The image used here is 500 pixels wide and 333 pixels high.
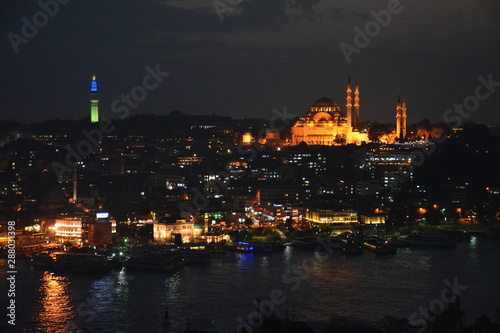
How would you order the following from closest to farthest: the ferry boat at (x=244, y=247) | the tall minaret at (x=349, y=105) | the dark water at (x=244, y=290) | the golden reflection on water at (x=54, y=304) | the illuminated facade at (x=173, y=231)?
the golden reflection on water at (x=54, y=304) → the dark water at (x=244, y=290) → the ferry boat at (x=244, y=247) → the illuminated facade at (x=173, y=231) → the tall minaret at (x=349, y=105)

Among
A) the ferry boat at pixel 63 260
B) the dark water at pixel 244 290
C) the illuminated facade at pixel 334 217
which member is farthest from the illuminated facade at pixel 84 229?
the illuminated facade at pixel 334 217

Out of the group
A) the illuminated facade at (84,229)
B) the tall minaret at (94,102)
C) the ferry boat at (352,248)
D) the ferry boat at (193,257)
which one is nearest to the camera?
the ferry boat at (193,257)

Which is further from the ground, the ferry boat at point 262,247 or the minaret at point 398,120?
the minaret at point 398,120

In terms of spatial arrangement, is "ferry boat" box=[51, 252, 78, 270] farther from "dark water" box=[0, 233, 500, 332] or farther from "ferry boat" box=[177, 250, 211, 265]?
"ferry boat" box=[177, 250, 211, 265]

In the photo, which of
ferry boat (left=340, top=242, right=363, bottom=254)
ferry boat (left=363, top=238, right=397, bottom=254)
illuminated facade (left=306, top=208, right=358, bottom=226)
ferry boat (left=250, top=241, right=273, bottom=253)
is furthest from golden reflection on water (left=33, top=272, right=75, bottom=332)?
illuminated facade (left=306, top=208, right=358, bottom=226)

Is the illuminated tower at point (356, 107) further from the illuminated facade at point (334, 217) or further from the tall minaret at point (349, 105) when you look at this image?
the illuminated facade at point (334, 217)

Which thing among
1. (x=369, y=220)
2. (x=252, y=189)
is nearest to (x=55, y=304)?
(x=369, y=220)

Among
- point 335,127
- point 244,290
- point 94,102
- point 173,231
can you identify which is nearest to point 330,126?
point 335,127

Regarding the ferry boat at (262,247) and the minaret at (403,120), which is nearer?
the ferry boat at (262,247)
